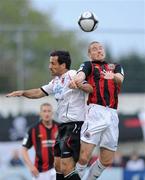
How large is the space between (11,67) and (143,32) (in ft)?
16.9

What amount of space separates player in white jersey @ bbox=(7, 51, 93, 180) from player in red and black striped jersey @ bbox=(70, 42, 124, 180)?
0.19 meters

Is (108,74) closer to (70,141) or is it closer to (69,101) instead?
(69,101)

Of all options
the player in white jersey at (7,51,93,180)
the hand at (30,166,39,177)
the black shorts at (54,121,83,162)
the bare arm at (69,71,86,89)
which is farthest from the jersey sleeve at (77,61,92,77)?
the hand at (30,166,39,177)

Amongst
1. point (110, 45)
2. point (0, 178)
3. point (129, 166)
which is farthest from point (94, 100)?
point (110, 45)

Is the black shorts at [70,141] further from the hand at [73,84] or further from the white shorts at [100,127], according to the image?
the hand at [73,84]

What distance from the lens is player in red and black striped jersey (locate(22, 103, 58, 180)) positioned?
14.4 meters

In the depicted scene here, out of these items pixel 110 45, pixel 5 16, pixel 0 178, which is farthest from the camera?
pixel 5 16

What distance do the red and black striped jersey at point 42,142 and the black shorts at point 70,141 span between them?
267 cm

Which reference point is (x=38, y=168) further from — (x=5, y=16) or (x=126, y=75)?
(x=5, y=16)

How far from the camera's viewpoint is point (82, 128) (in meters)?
11.6

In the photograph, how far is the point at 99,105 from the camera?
11.6 meters

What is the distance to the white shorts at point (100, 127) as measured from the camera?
453 inches

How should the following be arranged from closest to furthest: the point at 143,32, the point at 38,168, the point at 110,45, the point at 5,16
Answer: the point at 38,168, the point at 143,32, the point at 110,45, the point at 5,16

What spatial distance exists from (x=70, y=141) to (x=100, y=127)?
585 mm
